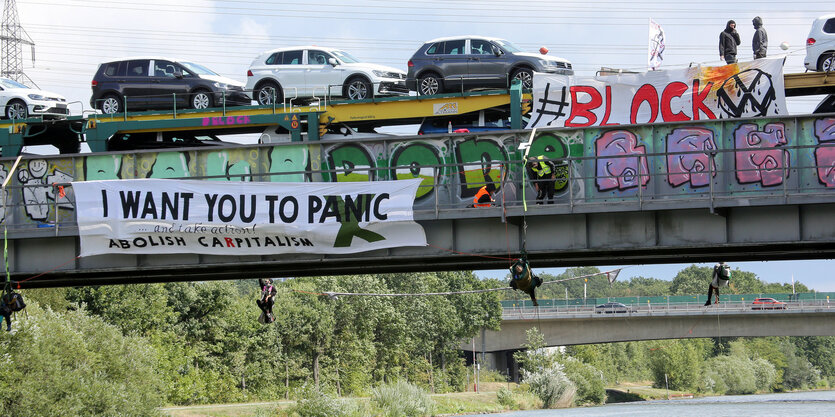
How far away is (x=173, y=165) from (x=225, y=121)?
7.86 metres

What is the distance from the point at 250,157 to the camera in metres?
23.1

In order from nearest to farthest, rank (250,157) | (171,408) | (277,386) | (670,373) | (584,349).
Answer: (250,157) → (171,408) → (277,386) → (584,349) → (670,373)

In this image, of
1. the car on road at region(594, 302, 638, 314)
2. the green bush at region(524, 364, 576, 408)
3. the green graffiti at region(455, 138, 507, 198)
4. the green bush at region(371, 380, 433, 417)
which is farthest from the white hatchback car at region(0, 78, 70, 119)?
the car on road at region(594, 302, 638, 314)

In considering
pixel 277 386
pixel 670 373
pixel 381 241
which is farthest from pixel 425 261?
pixel 670 373

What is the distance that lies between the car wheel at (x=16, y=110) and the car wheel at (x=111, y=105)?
292cm

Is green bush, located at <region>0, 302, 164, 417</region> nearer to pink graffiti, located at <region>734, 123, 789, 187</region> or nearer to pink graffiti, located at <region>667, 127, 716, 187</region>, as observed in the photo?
pink graffiti, located at <region>667, 127, 716, 187</region>

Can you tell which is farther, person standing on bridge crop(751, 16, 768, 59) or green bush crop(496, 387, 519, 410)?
green bush crop(496, 387, 519, 410)

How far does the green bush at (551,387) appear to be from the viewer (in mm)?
68188

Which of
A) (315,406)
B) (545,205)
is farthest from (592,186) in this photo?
(315,406)

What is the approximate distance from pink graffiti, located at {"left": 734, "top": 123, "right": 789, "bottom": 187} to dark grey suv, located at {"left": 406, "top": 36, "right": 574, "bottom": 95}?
915 centimetres

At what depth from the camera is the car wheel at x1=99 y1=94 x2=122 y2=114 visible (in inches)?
1294

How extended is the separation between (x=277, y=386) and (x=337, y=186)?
134 ft

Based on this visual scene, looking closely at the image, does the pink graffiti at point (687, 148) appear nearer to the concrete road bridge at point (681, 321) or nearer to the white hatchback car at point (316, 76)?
the white hatchback car at point (316, 76)

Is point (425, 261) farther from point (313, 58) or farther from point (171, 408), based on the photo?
point (171, 408)
